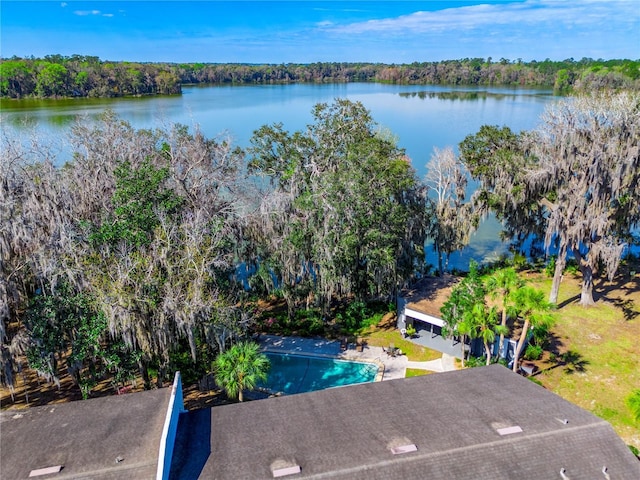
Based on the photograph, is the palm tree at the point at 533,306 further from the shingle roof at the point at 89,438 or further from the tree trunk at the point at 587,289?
the shingle roof at the point at 89,438

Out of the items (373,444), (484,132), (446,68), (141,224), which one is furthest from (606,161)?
(446,68)

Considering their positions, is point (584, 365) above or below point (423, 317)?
below

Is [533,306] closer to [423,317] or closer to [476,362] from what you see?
[476,362]

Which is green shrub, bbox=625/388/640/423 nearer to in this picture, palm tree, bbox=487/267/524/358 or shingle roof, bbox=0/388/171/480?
palm tree, bbox=487/267/524/358

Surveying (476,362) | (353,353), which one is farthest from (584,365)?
(353,353)

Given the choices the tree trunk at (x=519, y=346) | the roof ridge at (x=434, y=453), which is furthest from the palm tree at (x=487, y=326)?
the roof ridge at (x=434, y=453)

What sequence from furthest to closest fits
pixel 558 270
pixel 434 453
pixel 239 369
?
pixel 558 270 → pixel 239 369 → pixel 434 453

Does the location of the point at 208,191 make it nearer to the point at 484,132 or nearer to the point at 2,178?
the point at 2,178
